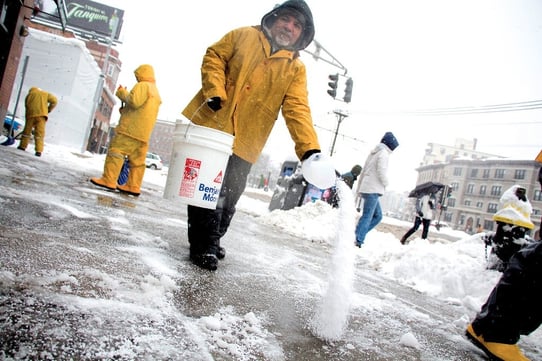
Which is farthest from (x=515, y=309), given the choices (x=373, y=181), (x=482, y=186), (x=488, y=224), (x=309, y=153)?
(x=482, y=186)

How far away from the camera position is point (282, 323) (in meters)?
1.76

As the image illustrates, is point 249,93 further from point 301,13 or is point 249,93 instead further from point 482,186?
point 482,186

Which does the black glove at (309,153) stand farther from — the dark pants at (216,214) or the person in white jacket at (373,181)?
the person in white jacket at (373,181)

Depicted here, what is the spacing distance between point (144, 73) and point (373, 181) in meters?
4.13

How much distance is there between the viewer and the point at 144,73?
5.53 metres

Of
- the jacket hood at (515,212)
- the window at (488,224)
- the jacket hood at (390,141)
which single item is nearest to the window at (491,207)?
the window at (488,224)

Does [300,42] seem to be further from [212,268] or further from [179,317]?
[179,317]

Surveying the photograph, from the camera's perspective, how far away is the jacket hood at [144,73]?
5508mm

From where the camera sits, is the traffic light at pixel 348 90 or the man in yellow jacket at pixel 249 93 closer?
the man in yellow jacket at pixel 249 93

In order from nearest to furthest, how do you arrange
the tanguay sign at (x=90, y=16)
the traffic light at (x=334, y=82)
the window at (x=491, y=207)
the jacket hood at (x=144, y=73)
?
1. the jacket hood at (x=144, y=73)
2. the traffic light at (x=334, y=82)
3. the tanguay sign at (x=90, y=16)
4. the window at (x=491, y=207)

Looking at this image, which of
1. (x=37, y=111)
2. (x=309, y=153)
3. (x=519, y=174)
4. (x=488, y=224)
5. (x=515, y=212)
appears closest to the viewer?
(x=309, y=153)

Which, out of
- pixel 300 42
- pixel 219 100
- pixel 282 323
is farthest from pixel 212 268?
pixel 300 42

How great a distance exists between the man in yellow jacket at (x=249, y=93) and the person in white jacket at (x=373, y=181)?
3610mm

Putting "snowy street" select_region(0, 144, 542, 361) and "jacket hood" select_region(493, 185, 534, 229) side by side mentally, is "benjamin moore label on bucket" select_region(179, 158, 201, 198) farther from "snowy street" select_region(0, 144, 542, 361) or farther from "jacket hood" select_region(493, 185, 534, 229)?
"jacket hood" select_region(493, 185, 534, 229)
